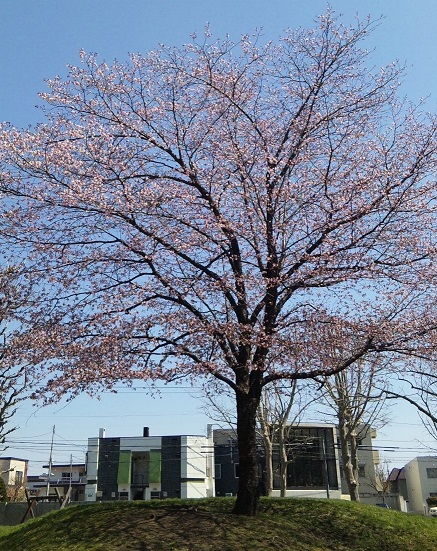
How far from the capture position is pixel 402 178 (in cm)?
1011

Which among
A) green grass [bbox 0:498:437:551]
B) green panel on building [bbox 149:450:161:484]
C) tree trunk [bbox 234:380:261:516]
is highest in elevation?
green panel on building [bbox 149:450:161:484]

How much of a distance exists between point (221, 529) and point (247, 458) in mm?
1420

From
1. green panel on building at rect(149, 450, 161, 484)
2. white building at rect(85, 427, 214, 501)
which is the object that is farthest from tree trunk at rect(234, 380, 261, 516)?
green panel on building at rect(149, 450, 161, 484)

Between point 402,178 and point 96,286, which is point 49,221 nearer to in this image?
point 96,286

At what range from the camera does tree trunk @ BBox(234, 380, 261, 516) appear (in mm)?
9766

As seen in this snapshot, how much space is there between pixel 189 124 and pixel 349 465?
1345cm

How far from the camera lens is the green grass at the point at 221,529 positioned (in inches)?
326

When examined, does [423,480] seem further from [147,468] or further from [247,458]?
[247,458]

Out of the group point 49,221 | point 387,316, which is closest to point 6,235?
point 49,221

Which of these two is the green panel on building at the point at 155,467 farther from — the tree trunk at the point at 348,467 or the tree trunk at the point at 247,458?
the tree trunk at the point at 247,458

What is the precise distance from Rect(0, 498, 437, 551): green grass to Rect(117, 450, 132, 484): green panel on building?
3425 centimetres

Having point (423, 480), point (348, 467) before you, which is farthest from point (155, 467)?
point (348, 467)

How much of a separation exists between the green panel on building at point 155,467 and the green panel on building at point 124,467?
1.61m

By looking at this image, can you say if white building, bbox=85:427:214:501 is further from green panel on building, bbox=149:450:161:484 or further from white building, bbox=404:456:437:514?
white building, bbox=404:456:437:514
